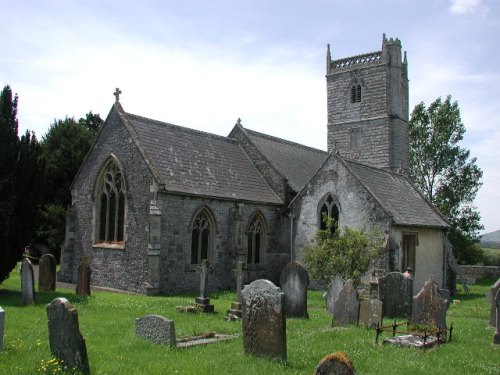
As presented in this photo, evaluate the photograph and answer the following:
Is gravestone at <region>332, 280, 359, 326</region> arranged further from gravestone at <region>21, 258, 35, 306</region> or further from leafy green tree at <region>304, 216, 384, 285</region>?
gravestone at <region>21, 258, 35, 306</region>

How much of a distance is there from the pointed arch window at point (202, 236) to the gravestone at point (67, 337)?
13.3 meters

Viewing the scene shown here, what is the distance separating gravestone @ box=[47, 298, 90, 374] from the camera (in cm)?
773

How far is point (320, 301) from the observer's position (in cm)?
1945

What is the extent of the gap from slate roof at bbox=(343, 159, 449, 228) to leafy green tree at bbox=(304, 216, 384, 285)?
2.41m

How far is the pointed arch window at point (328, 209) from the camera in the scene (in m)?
22.6

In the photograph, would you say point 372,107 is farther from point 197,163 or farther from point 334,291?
point 334,291

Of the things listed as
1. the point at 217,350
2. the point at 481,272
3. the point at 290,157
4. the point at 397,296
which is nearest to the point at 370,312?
the point at 397,296

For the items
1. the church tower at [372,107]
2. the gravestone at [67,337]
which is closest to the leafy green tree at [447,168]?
the church tower at [372,107]

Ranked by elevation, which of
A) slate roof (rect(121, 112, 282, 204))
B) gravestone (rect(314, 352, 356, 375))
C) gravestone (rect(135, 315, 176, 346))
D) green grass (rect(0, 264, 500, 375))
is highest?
slate roof (rect(121, 112, 282, 204))

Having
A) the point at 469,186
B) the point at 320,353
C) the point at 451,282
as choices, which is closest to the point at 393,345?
the point at 320,353

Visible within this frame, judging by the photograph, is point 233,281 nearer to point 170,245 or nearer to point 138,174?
point 170,245

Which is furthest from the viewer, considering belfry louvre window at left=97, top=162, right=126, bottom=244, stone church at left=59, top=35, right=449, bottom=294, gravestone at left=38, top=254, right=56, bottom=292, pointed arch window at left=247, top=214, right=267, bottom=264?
pointed arch window at left=247, top=214, right=267, bottom=264

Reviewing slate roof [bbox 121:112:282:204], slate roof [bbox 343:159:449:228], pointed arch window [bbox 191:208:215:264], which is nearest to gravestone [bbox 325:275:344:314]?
slate roof [bbox 343:159:449:228]

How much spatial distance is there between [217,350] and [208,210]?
12.7 metres
